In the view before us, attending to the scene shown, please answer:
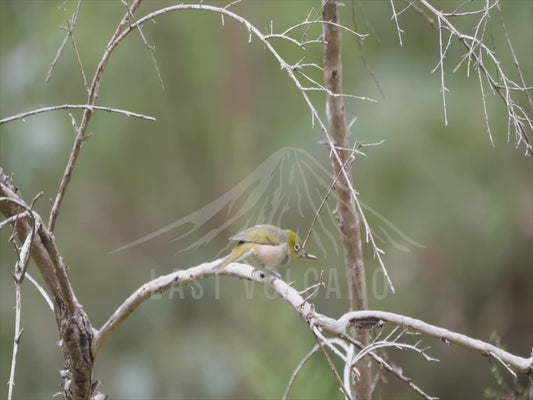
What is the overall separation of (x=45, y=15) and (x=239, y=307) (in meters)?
3.35

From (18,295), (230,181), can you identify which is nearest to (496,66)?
(18,295)

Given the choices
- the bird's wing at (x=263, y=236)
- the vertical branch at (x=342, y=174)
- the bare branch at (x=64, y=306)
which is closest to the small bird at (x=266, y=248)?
the bird's wing at (x=263, y=236)

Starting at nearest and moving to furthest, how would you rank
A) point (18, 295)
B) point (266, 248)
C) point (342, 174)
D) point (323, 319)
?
point (18, 295)
point (323, 319)
point (266, 248)
point (342, 174)

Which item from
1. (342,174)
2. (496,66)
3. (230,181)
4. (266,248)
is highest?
(496,66)

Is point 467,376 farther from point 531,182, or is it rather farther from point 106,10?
point 106,10

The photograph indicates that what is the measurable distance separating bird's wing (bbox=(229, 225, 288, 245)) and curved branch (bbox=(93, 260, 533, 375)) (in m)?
0.49

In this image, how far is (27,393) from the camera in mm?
7371

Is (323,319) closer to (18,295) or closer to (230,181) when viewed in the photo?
(18,295)

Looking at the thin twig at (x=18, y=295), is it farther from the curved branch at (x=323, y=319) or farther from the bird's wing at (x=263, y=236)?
the bird's wing at (x=263, y=236)

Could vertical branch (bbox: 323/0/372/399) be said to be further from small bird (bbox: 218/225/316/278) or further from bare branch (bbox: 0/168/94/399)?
bare branch (bbox: 0/168/94/399)

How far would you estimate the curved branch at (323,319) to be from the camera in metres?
2.03

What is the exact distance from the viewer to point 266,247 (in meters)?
3.26

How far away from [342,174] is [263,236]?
426 mm

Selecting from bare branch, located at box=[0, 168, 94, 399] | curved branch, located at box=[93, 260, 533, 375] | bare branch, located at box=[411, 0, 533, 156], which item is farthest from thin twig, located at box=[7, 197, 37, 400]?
bare branch, located at box=[411, 0, 533, 156]
